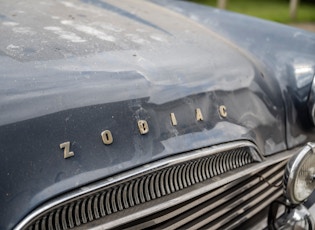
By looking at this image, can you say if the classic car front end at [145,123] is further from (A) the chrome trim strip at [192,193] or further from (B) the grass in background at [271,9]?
(B) the grass in background at [271,9]

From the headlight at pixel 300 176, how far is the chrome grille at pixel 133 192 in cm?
18

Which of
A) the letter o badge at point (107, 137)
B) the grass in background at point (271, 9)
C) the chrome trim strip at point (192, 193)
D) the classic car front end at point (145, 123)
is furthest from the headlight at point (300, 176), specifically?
the grass in background at point (271, 9)

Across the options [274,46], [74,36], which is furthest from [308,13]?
[74,36]

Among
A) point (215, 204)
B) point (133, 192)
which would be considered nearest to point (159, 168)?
point (133, 192)

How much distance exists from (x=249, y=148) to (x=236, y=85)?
22 centimetres

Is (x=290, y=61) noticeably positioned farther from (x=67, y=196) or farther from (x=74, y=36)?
(x=67, y=196)

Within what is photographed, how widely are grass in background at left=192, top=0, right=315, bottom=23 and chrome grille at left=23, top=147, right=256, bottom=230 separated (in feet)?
28.3

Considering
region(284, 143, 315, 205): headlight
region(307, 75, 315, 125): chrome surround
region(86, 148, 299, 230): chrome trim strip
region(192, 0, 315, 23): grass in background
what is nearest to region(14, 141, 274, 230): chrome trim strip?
region(86, 148, 299, 230): chrome trim strip

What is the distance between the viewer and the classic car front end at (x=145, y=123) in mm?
Answer: 1193

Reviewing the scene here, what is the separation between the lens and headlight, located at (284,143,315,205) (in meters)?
1.57

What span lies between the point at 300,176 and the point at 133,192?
2.01 ft

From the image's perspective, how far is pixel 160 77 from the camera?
151cm

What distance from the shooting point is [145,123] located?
137 cm

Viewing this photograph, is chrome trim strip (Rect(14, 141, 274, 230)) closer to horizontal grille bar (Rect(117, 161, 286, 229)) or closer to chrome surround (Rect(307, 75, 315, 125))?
horizontal grille bar (Rect(117, 161, 286, 229))
